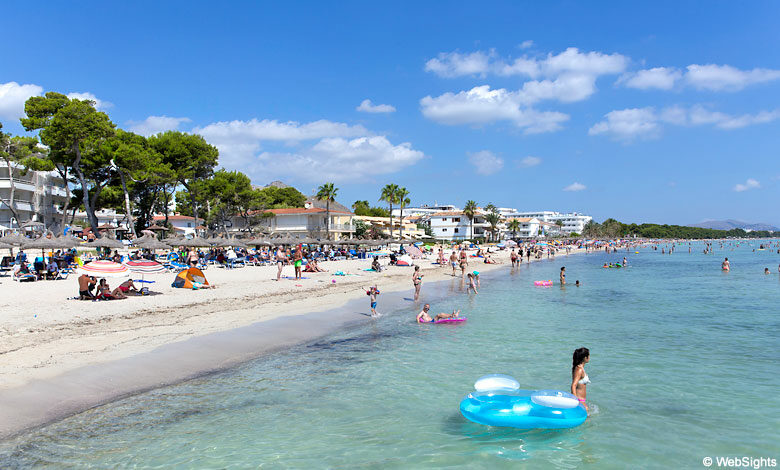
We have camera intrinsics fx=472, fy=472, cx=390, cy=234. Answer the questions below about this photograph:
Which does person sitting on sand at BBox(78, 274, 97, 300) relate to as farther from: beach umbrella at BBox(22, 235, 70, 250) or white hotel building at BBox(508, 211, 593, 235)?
white hotel building at BBox(508, 211, 593, 235)

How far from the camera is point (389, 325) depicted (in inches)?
562

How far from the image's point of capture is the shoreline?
7.30 metres

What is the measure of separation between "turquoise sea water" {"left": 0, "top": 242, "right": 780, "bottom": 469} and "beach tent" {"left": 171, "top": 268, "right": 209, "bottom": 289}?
8.66 meters

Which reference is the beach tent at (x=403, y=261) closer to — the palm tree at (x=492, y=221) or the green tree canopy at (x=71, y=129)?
the green tree canopy at (x=71, y=129)

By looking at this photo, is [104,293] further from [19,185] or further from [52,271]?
[19,185]

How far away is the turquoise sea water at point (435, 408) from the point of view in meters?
5.99

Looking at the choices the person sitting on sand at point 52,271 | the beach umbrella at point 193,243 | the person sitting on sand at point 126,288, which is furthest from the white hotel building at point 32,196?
the person sitting on sand at point 126,288

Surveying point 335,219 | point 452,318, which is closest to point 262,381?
point 452,318

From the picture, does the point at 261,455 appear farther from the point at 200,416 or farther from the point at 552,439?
the point at 552,439

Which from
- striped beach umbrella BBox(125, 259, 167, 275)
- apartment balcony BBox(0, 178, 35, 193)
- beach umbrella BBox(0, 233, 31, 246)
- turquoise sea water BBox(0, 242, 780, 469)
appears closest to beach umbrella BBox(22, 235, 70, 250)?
beach umbrella BBox(0, 233, 31, 246)

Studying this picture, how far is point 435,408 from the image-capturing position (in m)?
7.57

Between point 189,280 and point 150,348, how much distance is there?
29.4 ft

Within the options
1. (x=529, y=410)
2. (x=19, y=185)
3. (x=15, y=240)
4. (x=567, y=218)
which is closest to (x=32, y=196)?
(x=19, y=185)

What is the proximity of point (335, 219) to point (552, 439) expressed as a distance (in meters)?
52.8
